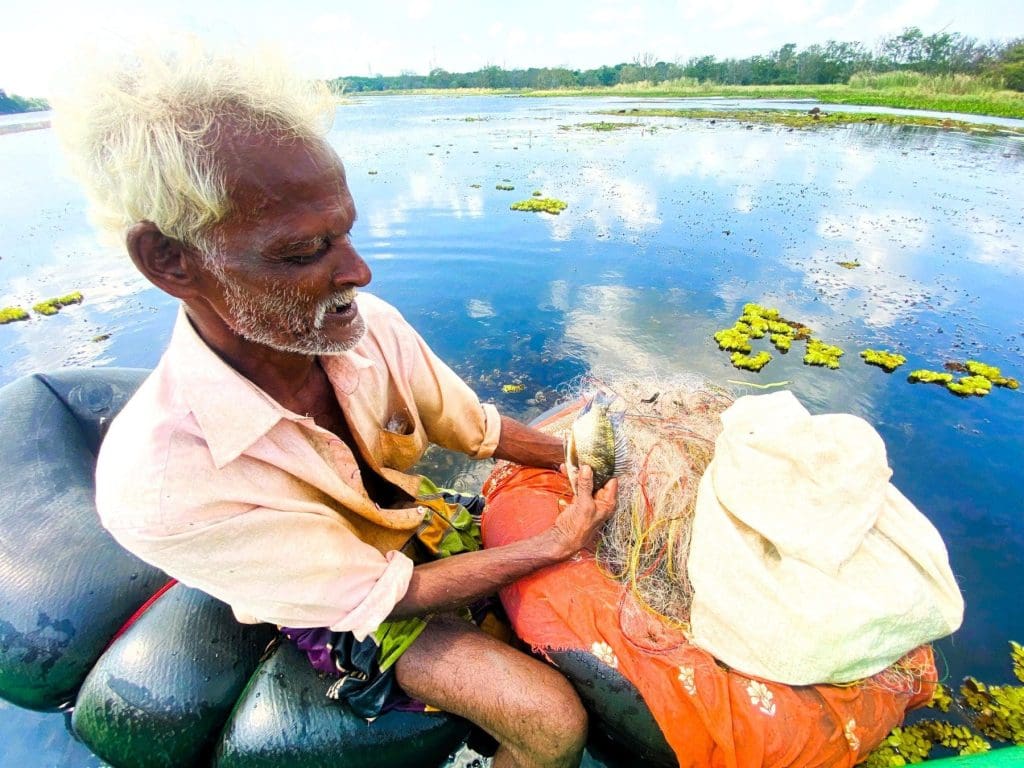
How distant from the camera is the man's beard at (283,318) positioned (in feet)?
4.97

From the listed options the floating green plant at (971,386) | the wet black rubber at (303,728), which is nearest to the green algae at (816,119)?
the floating green plant at (971,386)

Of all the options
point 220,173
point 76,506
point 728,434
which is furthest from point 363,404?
point 76,506

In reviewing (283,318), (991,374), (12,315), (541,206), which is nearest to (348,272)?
(283,318)

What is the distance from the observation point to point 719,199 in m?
11.2

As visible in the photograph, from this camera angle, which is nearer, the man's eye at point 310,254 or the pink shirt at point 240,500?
the pink shirt at point 240,500

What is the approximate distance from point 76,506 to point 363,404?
171cm

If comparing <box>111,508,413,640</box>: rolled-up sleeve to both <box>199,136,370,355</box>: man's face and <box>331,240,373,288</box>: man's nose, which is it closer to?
<box>199,136,370,355</box>: man's face

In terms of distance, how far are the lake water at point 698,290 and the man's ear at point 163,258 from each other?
95.6 inches

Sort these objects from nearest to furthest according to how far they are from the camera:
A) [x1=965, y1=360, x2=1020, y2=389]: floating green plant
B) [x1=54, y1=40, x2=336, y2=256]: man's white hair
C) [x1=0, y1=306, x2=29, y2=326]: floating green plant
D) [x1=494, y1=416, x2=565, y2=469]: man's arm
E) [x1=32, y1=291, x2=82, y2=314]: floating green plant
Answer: [x1=54, y1=40, x2=336, y2=256]: man's white hair
[x1=494, y1=416, x2=565, y2=469]: man's arm
[x1=965, y1=360, x2=1020, y2=389]: floating green plant
[x1=0, y1=306, x2=29, y2=326]: floating green plant
[x1=32, y1=291, x2=82, y2=314]: floating green plant

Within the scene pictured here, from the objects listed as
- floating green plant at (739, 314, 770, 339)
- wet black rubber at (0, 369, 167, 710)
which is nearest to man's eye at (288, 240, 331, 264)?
wet black rubber at (0, 369, 167, 710)

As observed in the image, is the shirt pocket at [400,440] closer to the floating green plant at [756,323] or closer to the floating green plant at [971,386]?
the floating green plant at [756,323]

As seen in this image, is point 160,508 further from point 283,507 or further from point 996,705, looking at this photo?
point 996,705

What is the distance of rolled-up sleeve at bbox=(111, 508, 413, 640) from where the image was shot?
1420mm

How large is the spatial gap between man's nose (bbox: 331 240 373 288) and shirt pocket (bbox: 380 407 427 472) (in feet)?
2.63
